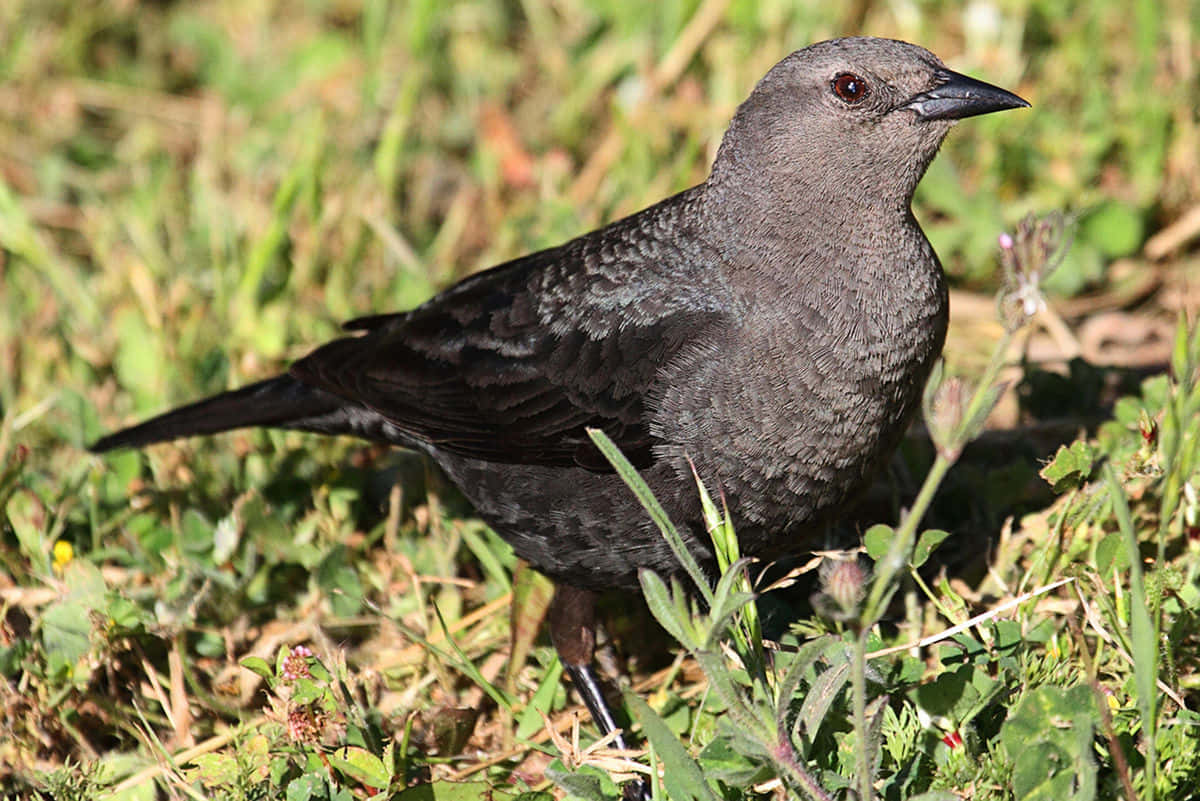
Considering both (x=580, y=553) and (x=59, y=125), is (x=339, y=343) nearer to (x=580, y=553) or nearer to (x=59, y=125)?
(x=580, y=553)

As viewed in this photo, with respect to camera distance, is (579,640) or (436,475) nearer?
(579,640)

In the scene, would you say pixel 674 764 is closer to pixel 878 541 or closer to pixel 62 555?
pixel 878 541

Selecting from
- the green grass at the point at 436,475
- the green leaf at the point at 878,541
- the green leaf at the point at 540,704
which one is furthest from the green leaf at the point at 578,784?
the green leaf at the point at 878,541

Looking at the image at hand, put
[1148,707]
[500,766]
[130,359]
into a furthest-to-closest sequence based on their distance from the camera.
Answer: [130,359]
[500,766]
[1148,707]

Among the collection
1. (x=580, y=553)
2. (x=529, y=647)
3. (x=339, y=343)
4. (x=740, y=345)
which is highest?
(x=339, y=343)

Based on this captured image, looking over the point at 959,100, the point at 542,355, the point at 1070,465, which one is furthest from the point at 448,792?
the point at 959,100

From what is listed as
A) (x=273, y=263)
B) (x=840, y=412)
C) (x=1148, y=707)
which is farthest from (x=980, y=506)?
(x=273, y=263)
